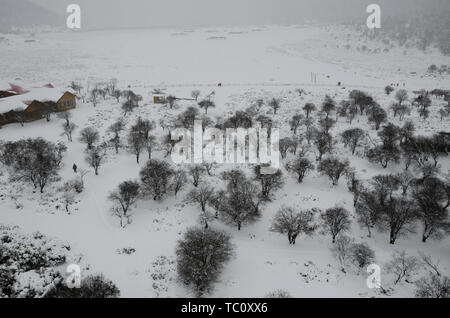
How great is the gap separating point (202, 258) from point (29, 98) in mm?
54985

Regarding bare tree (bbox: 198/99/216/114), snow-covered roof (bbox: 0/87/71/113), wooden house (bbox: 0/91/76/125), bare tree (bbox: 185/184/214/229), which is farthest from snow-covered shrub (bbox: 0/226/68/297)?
bare tree (bbox: 198/99/216/114)

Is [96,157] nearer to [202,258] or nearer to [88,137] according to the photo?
[88,137]

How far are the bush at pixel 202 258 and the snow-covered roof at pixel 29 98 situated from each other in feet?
161

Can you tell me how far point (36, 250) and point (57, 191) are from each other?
12.0m

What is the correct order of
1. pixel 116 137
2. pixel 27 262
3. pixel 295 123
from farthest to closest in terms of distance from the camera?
pixel 295 123
pixel 116 137
pixel 27 262

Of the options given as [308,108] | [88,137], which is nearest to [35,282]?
[88,137]

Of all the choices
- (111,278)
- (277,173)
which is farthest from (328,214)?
(111,278)

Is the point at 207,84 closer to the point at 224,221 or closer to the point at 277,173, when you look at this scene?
the point at 277,173

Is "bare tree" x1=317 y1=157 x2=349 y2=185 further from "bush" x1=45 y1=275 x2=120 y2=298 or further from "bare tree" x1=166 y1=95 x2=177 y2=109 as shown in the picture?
"bare tree" x1=166 y1=95 x2=177 y2=109

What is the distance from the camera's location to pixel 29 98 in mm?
59281

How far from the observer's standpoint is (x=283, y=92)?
84250 mm

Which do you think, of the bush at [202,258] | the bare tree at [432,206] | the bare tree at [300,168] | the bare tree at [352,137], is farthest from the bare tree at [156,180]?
the bare tree at [352,137]

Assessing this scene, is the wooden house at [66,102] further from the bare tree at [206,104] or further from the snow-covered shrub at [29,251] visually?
the snow-covered shrub at [29,251]

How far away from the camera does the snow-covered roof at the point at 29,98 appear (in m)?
55.7
